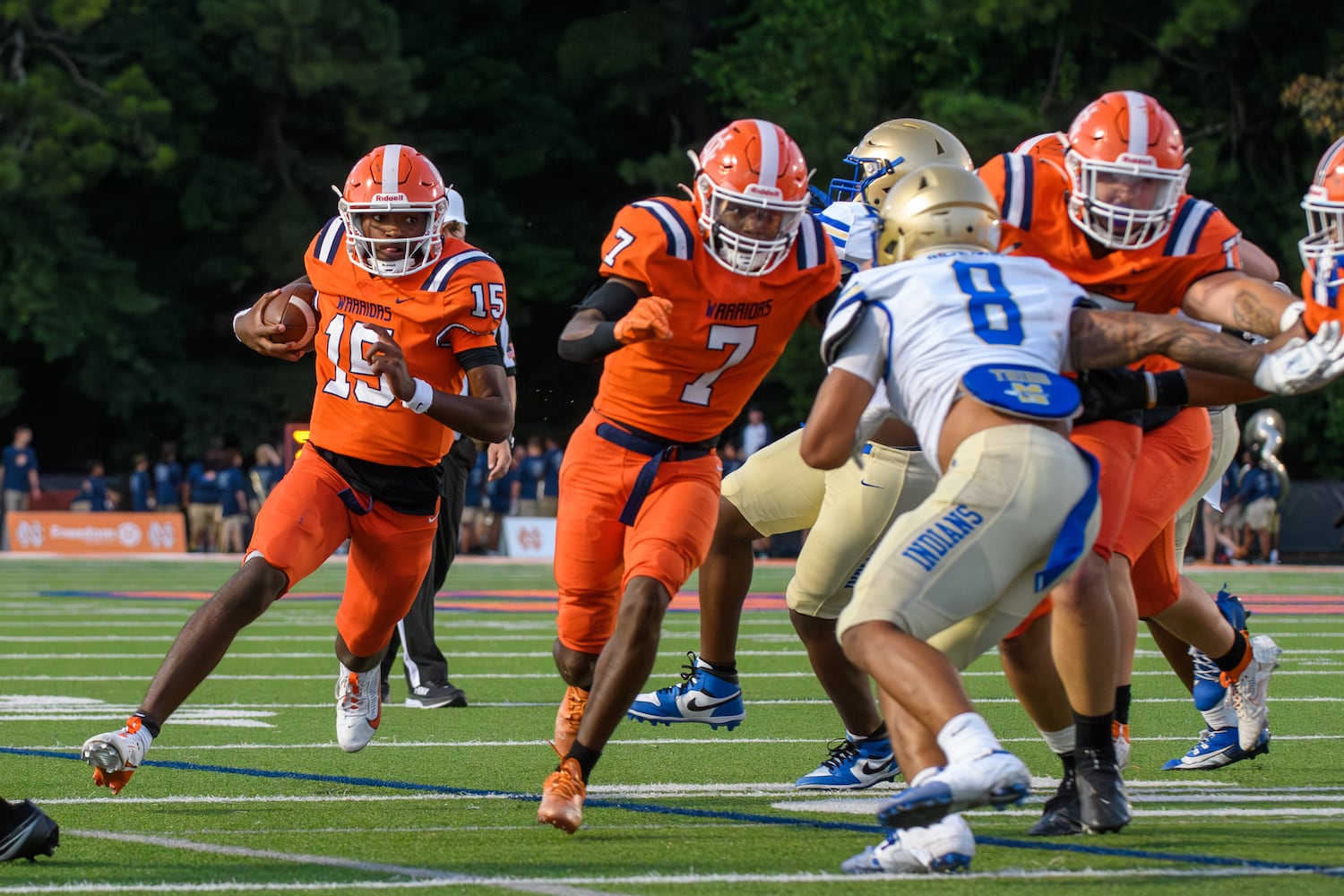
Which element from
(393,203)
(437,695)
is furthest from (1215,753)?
(437,695)

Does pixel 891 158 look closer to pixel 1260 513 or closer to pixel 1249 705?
pixel 1249 705

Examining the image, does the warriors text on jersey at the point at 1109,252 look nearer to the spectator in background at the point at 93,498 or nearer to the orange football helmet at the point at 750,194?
the orange football helmet at the point at 750,194

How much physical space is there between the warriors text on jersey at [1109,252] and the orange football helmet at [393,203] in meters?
1.73

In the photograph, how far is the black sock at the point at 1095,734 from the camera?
4.67 meters

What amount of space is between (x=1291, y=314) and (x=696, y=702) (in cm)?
225

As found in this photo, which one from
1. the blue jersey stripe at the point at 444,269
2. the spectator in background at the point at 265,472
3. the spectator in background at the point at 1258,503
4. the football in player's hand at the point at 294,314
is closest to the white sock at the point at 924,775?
the blue jersey stripe at the point at 444,269

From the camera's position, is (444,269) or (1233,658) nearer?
(444,269)

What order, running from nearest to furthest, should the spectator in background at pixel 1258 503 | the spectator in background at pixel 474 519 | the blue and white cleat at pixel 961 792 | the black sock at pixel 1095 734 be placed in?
1. the blue and white cleat at pixel 961 792
2. the black sock at pixel 1095 734
3. the spectator in background at pixel 1258 503
4. the spectator in background at pixel 474 519

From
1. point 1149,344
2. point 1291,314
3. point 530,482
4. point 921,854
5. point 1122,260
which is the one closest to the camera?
point 921,854

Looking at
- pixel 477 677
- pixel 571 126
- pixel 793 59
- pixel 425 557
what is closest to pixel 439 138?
pixel 571 126

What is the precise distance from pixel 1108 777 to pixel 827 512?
4.72ft

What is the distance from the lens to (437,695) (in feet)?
25.6

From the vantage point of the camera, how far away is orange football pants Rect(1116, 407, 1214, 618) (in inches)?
207

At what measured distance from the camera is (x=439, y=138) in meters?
30.3
